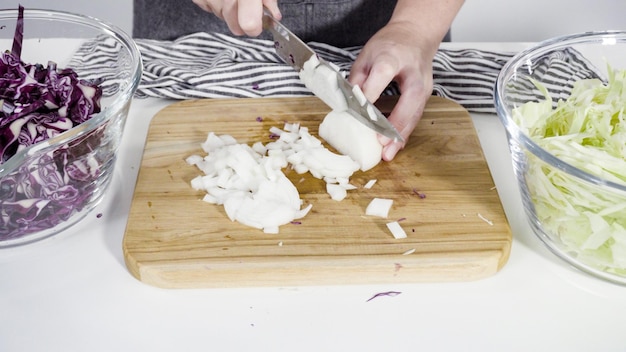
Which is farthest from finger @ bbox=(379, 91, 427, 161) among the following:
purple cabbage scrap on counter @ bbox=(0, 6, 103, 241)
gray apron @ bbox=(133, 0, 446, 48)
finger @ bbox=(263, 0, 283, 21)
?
purple cabbage scrap on counter @ bbox=(0, 6, 103, 241)

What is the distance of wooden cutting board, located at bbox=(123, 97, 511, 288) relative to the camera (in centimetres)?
129

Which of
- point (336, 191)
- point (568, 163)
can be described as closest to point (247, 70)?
point (336, 191)

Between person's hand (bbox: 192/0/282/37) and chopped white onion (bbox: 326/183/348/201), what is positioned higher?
person's hand (bbox: 192/0/282/37)

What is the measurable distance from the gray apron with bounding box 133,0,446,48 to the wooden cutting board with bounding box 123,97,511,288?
452mm

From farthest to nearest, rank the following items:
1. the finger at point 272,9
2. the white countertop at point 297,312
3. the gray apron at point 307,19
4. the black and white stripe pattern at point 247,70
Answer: the gray apron at point 307,19 < the black and white stripe pattern at point 247,70 < the finger at point 272,9 < the white countertop at point 297,312

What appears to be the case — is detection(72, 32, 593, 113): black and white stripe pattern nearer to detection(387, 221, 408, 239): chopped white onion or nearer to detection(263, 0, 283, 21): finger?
detection(263, 0, 283, 21): finger

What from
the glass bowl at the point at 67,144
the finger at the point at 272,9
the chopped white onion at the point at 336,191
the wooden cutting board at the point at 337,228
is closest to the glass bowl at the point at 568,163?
the wooden cutting board at the point at 337,228

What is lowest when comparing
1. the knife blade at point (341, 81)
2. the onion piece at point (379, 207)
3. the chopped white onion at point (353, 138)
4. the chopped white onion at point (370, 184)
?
the chopped white onion at point (370, 184)

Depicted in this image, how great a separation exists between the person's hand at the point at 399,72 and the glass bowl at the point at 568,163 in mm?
220

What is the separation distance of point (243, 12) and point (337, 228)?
1.62ft

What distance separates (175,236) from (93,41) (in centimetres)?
58

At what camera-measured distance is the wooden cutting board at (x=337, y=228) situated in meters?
1.29

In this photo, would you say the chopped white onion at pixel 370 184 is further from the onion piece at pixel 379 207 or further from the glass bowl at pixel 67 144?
the glass bowl at pixel 67 144

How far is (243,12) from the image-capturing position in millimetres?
1510
